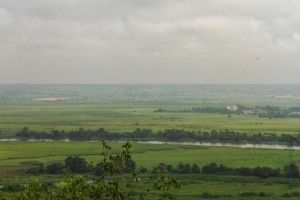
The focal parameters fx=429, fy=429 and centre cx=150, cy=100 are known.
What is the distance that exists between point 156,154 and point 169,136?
16.9 metres

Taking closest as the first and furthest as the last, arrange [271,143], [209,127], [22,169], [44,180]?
[44,180] < [22,169] < [271,143] < [209,127]

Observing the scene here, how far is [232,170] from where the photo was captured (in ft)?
141

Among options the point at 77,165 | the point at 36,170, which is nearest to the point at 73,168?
the point at 77,165

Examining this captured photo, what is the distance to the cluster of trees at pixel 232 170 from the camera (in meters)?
41.2

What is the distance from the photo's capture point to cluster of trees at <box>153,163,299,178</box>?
41219 mm

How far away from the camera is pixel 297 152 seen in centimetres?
5428

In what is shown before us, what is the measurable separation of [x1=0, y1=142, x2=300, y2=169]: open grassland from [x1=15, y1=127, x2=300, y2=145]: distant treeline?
7.25 meters

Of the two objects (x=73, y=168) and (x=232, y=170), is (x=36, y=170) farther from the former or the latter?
(x=232, y=170)

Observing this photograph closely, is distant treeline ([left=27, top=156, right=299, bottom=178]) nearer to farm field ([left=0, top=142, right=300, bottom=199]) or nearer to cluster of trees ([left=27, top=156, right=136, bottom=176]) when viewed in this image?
cluster of trees ([left=27, top=156, right=136, bottom=176])

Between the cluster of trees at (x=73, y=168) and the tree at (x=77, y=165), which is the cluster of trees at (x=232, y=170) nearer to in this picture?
the cluster of trees at (x=73, y=168)

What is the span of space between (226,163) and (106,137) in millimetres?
28583

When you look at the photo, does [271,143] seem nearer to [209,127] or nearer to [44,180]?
[209,127]

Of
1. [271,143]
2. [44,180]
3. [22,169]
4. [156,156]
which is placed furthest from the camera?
[271,143]

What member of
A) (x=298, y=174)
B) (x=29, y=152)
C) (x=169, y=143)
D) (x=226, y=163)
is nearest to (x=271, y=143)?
(x=169, y=143)
